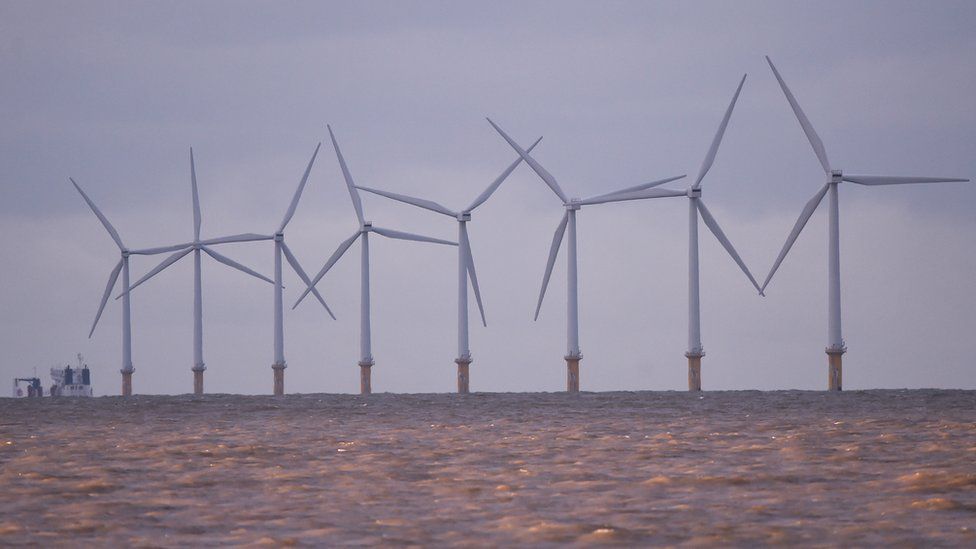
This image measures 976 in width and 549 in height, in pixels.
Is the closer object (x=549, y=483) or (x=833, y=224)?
(x=549, y=483)

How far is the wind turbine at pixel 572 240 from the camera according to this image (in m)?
97.8

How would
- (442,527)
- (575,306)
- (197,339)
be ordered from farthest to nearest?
(197,339), (575,306), (442,527)

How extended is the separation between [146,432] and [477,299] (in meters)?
53.7

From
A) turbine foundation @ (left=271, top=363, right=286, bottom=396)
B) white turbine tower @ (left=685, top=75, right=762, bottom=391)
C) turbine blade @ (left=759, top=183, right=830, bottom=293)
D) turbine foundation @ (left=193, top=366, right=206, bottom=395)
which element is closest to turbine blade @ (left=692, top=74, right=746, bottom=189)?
white turbine tower @ (left=685, top=75, right=762, bottom=391)

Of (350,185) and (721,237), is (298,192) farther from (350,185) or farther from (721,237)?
(721,237)

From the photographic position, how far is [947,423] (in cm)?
5041

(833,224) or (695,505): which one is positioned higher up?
(833,224)

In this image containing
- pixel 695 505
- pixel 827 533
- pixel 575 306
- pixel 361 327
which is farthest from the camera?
pixel 361 327

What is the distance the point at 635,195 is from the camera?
98625mm

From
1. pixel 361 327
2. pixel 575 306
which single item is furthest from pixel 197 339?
pixel 575 306

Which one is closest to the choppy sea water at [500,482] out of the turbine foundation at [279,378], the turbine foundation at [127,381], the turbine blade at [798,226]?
the turbine blade at [798,226]

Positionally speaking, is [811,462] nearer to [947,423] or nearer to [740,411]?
[947,423]

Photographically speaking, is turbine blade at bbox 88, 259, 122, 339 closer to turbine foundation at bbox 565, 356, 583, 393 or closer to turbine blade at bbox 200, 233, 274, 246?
turbine blade at bbox 200, 233, 274, 246

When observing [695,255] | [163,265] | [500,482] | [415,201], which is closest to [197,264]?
[163,265]
